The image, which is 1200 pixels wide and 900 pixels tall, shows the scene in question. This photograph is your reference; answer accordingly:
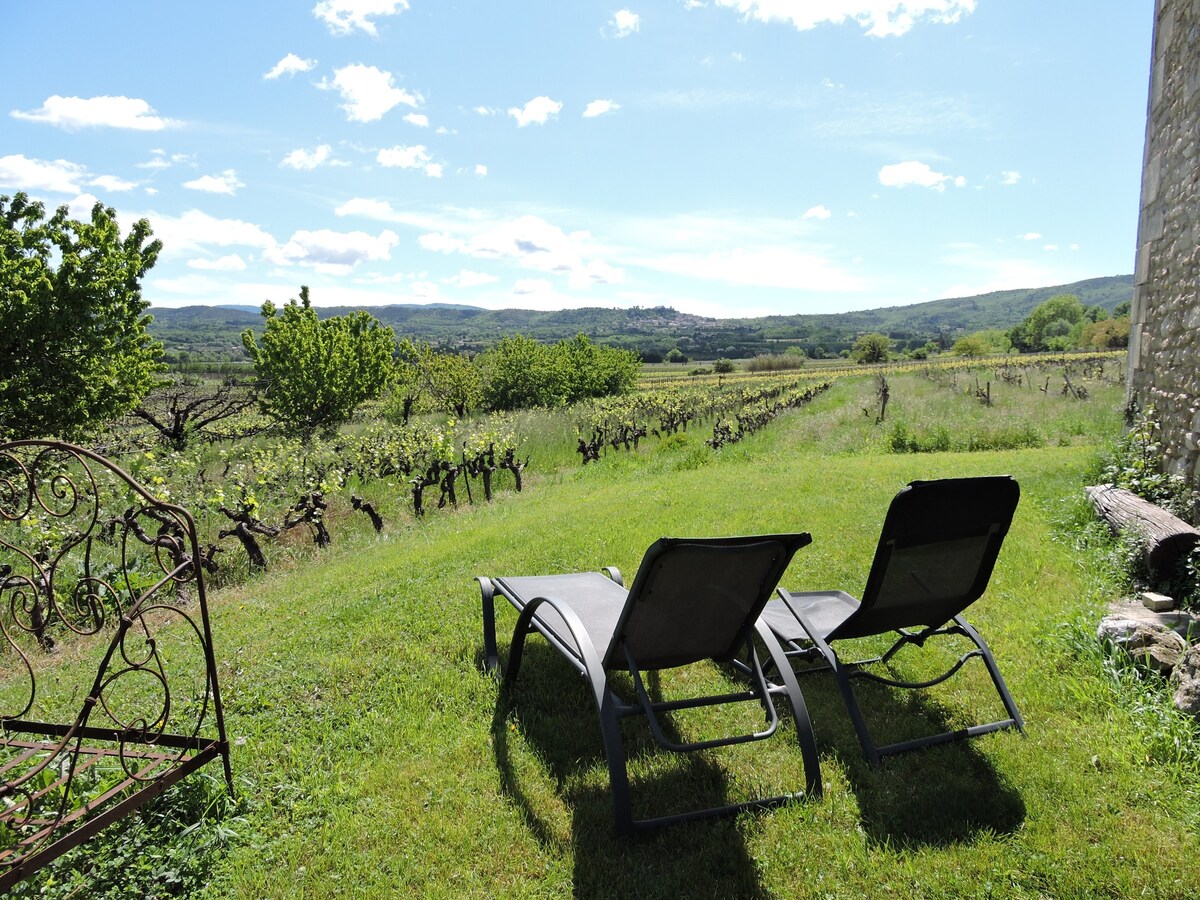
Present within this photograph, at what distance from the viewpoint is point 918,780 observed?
8.89 ft

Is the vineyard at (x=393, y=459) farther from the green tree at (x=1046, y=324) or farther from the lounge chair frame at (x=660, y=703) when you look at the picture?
the green tree at (x=1046, y=324)

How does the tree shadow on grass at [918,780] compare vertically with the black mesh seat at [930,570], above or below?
below

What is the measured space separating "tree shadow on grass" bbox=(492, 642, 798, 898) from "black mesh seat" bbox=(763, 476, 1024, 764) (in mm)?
513

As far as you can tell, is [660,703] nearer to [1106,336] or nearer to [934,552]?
[934,552]

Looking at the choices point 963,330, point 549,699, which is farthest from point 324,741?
point 963,330

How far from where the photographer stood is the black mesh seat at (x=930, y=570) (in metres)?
2.82

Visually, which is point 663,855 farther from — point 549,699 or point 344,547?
point 344,547

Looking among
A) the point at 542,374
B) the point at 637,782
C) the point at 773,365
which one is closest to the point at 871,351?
the point at 773,365

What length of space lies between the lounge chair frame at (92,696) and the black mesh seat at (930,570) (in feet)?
8.35

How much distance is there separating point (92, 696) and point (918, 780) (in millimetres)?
2914

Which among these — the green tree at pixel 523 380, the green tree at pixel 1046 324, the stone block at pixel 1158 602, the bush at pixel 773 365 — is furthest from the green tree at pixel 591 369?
the green tree at pixel 1046 324

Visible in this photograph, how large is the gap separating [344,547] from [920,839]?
840 cm

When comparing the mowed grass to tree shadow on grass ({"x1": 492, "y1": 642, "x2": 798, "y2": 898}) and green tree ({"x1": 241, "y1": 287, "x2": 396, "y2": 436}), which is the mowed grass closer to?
tree shadow on grass ({"x1": 492, "y1": 642, "x2": 798, "y2": 898})

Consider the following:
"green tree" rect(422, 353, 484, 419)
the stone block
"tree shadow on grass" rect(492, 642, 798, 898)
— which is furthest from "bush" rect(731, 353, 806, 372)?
"tree shadow on grass" rect(492, 642, 798, 898)
